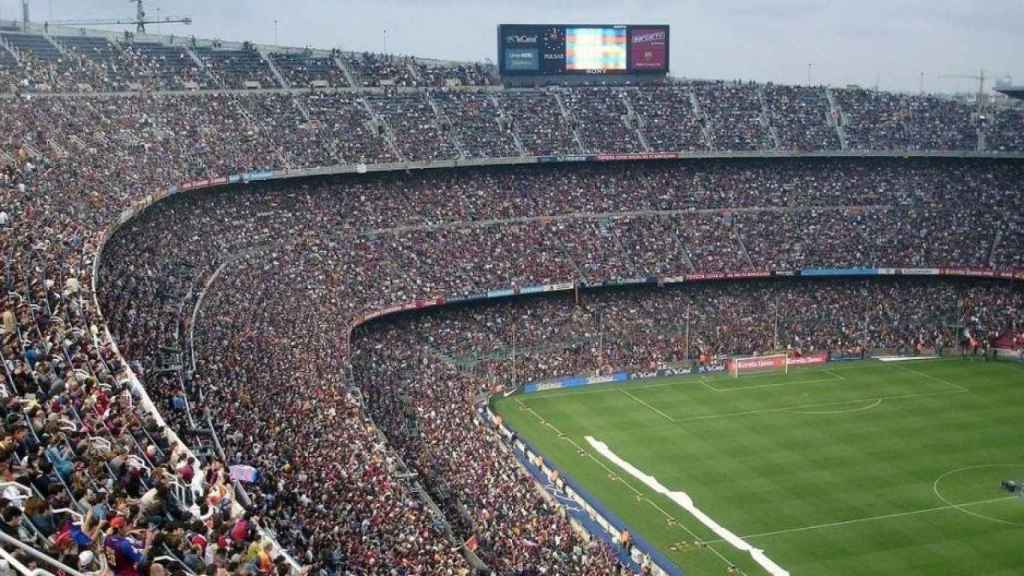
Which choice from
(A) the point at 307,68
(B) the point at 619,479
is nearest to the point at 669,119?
(A) the point at 307,68

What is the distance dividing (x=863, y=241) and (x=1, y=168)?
50705 mm

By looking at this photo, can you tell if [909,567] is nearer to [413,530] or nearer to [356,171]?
[413,530]

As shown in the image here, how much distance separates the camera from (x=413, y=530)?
28531 millimetres

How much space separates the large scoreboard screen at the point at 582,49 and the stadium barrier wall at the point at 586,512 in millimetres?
34769

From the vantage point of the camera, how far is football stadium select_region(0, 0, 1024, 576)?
77.6 ft

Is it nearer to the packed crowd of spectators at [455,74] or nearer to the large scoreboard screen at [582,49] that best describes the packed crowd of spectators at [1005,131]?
the large scoreboard screen at [582,49]

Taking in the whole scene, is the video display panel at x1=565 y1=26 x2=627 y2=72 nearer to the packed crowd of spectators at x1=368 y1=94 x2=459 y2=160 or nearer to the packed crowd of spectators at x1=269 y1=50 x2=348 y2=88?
the packed crowd of spectators at x1=368 y1=94 x2=459 y2=160

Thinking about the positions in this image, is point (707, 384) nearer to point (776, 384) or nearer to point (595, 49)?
point (776, 384)

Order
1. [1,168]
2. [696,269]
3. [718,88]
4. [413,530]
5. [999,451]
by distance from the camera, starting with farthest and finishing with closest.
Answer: [718,88] < [696,269] < [999,451] < [1,168] < [413,530]

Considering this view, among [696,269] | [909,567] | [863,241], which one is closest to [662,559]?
[909,567]

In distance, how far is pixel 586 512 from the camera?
40.3m

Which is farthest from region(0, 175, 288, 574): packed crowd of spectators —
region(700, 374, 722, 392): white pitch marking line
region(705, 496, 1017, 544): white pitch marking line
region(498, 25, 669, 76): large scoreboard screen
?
region(498, 25, 669, 76): large scoreboard screen

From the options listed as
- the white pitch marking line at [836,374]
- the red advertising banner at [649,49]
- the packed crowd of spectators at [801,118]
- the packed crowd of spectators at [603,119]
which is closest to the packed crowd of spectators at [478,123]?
the packed crowd of spectators at [603,119]

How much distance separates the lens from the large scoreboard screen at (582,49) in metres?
77.4
